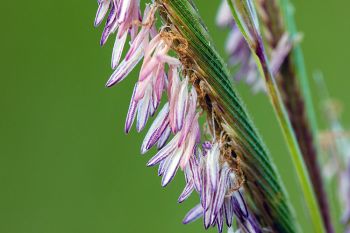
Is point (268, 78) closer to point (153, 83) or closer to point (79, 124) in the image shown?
point (153, 83)

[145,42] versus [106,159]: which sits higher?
Answer: [106,159]

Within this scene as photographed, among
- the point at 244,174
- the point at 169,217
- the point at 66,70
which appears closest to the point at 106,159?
the point at 169,217

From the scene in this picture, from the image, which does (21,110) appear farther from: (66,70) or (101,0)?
(101,0)

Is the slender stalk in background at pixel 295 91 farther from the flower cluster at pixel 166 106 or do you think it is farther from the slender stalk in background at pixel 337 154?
the flower cluster at pixel 166 106

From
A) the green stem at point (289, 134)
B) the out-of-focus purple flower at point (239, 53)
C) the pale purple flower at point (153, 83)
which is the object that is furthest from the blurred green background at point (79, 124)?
the pale purple flower at point (153, 83)

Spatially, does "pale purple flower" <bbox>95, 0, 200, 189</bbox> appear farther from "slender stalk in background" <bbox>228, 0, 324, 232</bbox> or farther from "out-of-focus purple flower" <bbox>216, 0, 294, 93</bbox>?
"out-of-focus purple flower" <bbox>216, 0, 294, 93</bbox>

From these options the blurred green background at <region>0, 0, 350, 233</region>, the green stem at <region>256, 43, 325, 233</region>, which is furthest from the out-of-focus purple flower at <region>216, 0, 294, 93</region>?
the blurred green background at <region>0, 0, 350, 233</region>
